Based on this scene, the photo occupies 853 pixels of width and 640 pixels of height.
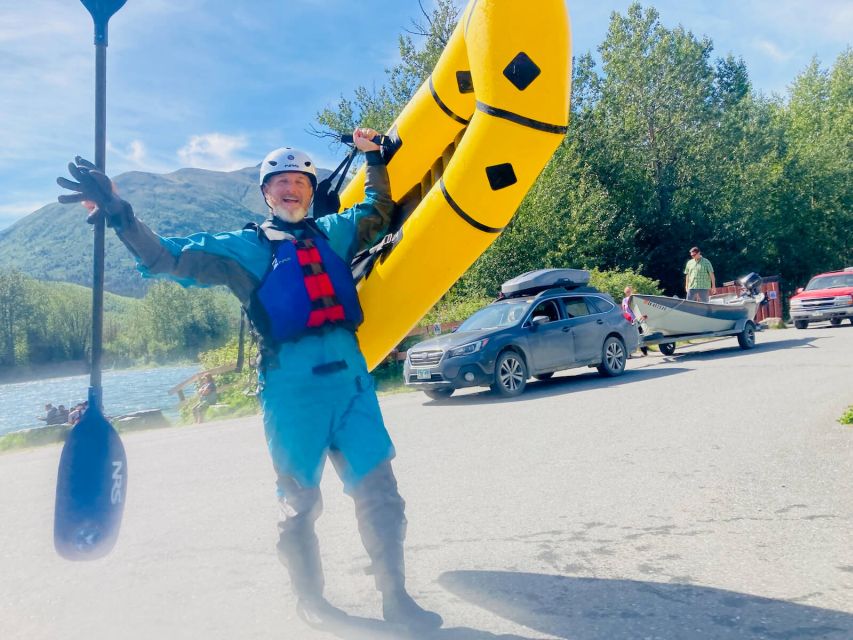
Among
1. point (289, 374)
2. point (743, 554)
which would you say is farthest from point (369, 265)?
point (743, 554)

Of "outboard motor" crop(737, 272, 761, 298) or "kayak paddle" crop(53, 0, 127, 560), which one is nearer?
"kayak paddle" crop(53, 0, 127, 560)

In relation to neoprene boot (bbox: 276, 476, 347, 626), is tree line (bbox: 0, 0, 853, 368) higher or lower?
higher

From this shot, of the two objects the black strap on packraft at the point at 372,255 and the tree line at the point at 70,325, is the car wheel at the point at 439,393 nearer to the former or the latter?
the black strap on packraft at the point at 372,255

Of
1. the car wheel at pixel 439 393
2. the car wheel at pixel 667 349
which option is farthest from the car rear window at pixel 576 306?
the car wheel at pixel 667 349

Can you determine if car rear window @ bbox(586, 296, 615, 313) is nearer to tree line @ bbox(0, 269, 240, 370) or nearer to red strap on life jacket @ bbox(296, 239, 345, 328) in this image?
red strap on life jacket @ bbox(296, 239, 345, 328)

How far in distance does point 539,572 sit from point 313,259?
191 cm

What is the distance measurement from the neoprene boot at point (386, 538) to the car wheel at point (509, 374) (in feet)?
26.6

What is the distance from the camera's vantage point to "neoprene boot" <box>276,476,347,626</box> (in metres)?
3.31

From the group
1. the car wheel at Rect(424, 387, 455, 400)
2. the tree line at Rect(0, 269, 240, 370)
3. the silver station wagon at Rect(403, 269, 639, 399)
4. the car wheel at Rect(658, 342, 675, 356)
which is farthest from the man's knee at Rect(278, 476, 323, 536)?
the tree line at Rect(0, 269, 240, 370)

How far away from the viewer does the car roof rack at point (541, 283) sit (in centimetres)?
1320

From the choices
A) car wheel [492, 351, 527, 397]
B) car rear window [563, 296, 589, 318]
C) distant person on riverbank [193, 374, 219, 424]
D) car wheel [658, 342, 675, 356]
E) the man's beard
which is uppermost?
car rear window [563, 296, 589, 318]

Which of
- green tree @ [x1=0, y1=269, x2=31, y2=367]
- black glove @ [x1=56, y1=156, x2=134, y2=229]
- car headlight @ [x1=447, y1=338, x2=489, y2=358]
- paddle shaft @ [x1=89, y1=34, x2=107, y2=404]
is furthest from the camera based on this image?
green tree @ [x1=0, y1=269, x2=31, y2=367]

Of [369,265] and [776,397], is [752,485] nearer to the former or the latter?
[369,265]

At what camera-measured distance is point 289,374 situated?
3256 mm
